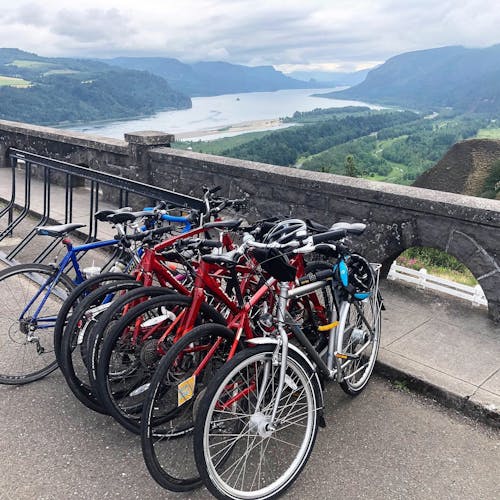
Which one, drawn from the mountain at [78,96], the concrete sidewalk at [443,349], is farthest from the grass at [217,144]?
the concrete sidewalk at [443,349]

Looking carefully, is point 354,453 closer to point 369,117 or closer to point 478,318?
point 478,318

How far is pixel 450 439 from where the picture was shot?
2.93 m

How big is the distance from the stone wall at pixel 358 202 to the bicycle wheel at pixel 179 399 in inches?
101

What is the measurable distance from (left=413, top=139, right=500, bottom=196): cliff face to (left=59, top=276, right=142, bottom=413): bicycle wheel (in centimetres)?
4386

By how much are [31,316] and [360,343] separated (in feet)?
7.52

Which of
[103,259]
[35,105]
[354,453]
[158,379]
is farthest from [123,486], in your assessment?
[35,105]

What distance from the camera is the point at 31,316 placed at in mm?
3520

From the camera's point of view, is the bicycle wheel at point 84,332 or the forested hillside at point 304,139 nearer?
the bicycle wheel at point 84,332

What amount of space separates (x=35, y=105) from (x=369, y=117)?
300ft

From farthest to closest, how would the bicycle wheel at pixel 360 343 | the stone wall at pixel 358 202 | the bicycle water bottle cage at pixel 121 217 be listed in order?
1. the stone wall at pixel 358 202
2. the bicycle water bottle cage at pixel 121 217
3. the bicycle wheel at pixel 360 343

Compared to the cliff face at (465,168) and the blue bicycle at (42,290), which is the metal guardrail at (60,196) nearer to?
the blue bicycle at (42,290)

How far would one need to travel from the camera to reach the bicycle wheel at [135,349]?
258 cm

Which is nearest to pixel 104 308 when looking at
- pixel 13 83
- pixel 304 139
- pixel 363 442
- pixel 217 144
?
pixel 363 442

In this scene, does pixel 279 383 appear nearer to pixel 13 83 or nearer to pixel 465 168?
pixel 465 168
